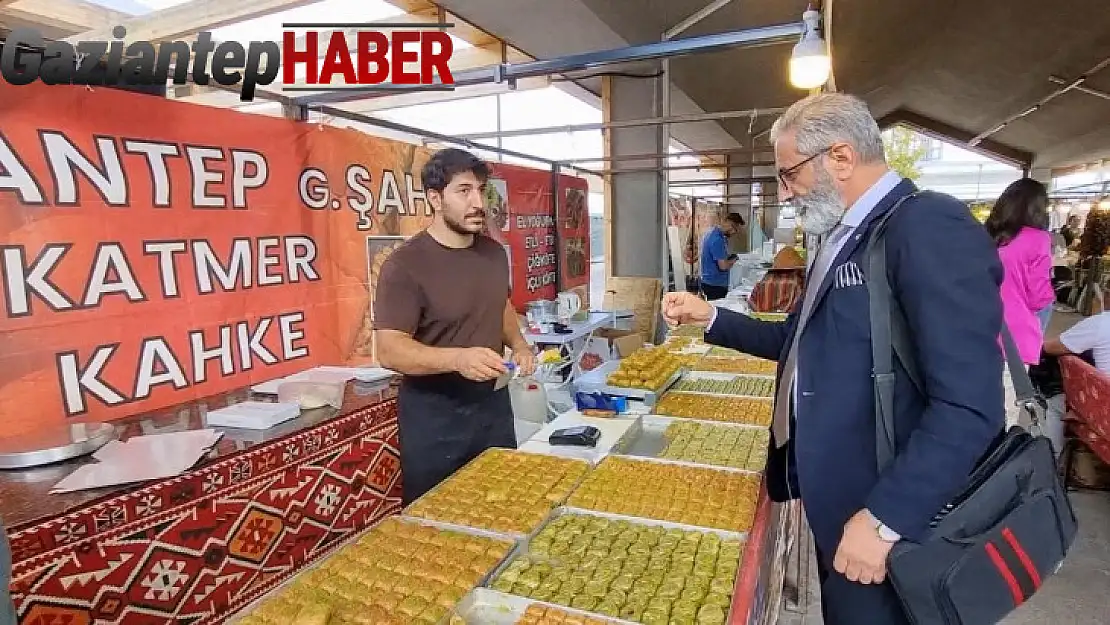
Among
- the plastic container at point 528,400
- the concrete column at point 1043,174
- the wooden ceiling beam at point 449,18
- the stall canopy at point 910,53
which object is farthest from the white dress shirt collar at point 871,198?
the concrete column at point 1043,174

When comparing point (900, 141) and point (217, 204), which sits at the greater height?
point (900, 141)

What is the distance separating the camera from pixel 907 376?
1.40 meters

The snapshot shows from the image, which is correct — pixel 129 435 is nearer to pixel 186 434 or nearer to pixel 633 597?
pixel 186 434

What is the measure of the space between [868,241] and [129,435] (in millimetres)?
2744

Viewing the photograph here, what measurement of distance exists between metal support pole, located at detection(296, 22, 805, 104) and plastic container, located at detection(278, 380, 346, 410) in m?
1.63

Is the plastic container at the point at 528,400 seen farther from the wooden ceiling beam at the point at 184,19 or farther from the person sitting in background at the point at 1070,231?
the person sitting in background at the point at 1070,231

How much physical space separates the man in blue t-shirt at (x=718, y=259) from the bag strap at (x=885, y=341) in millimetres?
7408

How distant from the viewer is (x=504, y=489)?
1.97m

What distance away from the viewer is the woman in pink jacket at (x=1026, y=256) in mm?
3828

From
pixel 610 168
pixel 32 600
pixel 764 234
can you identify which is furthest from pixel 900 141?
pixel 32 600

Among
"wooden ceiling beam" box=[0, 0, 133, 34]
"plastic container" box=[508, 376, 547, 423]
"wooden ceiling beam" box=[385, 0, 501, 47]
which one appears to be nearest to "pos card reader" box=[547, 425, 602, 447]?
"plastic container" box=[508, 376, 547, 423]

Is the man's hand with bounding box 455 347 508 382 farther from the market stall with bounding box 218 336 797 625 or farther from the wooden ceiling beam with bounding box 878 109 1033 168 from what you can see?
the wooden ceiling beam with bounding box 878 109 1033 168

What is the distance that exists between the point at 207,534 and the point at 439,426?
986 millimetres

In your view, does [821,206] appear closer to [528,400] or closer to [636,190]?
[528,400]
